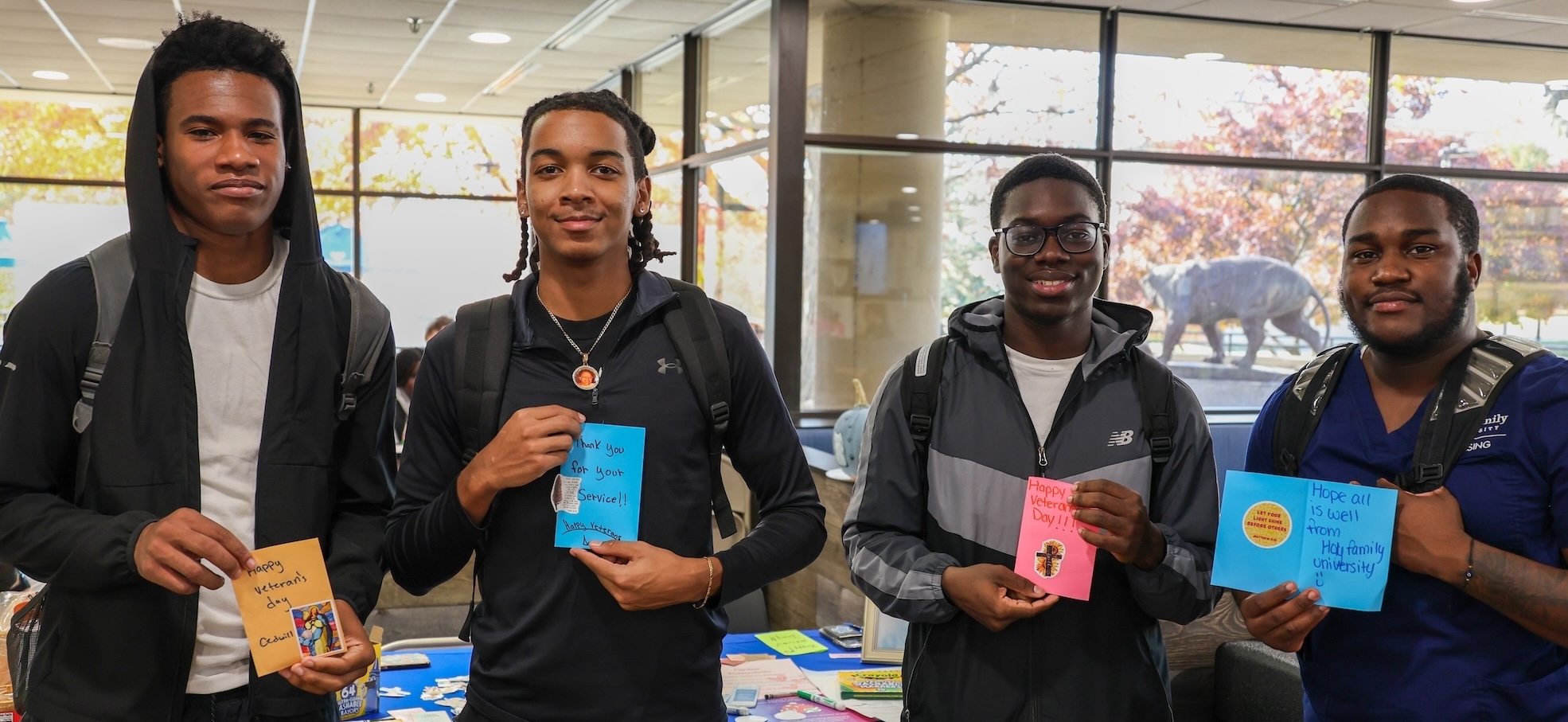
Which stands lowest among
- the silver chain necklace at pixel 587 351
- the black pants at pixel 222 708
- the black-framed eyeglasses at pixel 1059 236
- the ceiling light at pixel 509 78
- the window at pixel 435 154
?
the black pants at pixel 222 708

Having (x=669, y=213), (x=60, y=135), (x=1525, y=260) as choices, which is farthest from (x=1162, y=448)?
(x=60, y=135)

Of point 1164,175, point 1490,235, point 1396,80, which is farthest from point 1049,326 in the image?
point 1490,235

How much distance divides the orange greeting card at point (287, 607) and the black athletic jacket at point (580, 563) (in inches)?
5.3

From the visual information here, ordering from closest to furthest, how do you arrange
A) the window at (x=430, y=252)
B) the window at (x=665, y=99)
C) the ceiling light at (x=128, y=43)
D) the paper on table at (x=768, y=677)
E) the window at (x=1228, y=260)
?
the paper on table at (x=768, y=677)
the window at (x=1228, y=260)
the ceiling light at (x=128, y=43)
the window at (x=665, y=99)
the window at (x=430, y=252)

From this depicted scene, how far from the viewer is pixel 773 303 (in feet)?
20.9

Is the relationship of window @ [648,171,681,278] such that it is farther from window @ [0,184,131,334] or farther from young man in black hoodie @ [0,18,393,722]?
young man in black hoodie @ [0,18,393,722]

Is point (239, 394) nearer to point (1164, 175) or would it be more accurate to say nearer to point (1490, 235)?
point (1164, 175)

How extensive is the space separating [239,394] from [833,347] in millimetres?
4962

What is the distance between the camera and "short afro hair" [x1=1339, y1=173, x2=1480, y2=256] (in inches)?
70.2

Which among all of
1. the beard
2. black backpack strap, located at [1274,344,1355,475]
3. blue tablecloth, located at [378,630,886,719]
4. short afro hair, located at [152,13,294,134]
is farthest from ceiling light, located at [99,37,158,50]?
the beard

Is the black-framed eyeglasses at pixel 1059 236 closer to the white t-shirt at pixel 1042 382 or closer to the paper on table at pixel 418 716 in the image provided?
the white t-shirt at pixel 1042 382

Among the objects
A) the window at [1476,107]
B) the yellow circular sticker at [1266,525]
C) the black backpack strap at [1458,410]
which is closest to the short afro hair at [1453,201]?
the black backpack strap at [1458,410]

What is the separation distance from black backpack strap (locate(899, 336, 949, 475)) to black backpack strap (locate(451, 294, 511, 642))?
638mm

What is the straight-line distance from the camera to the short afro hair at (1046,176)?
6.41ft
